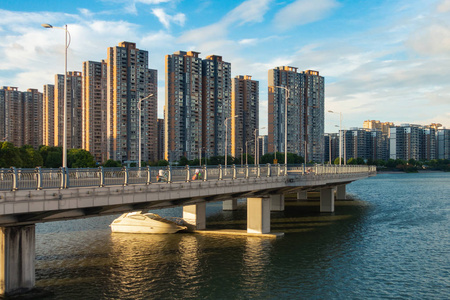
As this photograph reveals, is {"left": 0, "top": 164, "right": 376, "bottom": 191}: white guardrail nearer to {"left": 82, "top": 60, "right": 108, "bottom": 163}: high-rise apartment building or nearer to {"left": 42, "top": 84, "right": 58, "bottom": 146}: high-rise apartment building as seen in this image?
{"left": 82, "top": 60, "right": 108, "bottom": 163}: high-rise apartment building

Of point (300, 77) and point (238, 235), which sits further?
point (300, 77)

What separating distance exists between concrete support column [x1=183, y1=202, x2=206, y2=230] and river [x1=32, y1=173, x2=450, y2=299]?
2121mm

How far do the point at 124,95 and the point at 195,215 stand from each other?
110m

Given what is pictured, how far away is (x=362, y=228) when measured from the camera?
5106 cm

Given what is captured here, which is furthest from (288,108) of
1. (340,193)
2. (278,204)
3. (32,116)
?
(278,204)

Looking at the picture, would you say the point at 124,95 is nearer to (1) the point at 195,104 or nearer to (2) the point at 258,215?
(1) the point at 195,104

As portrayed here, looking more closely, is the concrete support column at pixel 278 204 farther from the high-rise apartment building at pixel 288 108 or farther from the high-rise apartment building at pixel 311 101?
the high-rise apartment building at pixel 311 101

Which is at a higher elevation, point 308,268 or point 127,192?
point 127,192

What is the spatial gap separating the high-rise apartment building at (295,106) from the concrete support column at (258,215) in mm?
141249

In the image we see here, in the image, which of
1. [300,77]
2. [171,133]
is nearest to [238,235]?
[171,133]

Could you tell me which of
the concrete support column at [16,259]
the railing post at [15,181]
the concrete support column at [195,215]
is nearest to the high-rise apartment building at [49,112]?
the concrete support column at [195,215]

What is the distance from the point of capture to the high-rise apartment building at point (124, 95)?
484ft

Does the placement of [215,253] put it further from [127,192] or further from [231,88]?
[231,88]

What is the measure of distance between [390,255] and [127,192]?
79.2ft
